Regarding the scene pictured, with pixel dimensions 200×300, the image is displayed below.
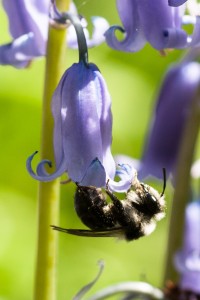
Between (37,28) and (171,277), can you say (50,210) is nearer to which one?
(37,28)

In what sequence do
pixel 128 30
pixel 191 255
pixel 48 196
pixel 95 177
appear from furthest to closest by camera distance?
pixel 191 255, pixel 128 30, pixel 48 196, pixel 95 177

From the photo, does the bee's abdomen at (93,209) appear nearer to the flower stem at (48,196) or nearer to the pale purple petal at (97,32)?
the flower stem at (48,196)

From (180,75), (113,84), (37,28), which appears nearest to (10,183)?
(113,84)

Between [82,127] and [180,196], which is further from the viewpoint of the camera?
[180,196]

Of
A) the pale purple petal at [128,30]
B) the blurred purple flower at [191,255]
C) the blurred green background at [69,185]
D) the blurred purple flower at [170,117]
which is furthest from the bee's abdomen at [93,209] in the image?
the blurred green background at [69,185]

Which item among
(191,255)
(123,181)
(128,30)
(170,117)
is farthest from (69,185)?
(123,181)

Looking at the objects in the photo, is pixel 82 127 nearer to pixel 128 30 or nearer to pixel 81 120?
pixel 81 120

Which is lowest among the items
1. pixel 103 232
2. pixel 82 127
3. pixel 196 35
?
pixel 103 232
